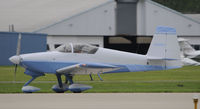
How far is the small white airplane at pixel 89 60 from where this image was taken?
53.2 ft

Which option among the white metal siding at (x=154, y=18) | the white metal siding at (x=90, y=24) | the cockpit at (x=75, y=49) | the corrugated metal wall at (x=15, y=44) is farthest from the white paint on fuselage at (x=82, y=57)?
the white metal siding at (x=154, y=18)

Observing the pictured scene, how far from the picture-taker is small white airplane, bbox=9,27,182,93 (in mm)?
16219

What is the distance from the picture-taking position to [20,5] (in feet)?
172

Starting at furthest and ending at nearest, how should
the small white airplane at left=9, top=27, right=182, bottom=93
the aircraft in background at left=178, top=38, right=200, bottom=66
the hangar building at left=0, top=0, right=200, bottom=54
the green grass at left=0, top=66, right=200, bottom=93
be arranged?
the hangar building at left=0, top=0, right=200, bottom=54 < the aircraft in background at left=178, top=38, right=200, bottom=66 < the green grass at left=0, top=66, right=200, bottom=93 < the small white airplane at left=9, top=27, right=182, bottom=93

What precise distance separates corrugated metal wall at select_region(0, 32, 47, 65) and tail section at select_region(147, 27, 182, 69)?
73.5 ft

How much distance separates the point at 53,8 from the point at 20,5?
452 cm

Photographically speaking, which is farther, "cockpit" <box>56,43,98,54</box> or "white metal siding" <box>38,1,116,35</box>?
"white metal siding" <box>38,1,116,35</box>
